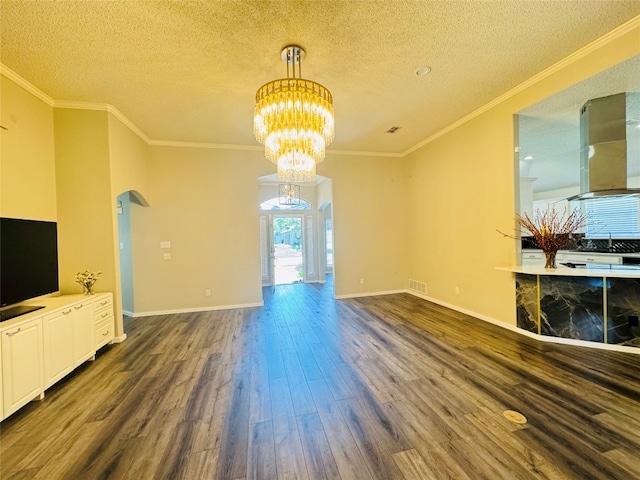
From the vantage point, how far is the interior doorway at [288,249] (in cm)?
849

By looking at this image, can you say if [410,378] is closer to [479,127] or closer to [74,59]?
[479,127]

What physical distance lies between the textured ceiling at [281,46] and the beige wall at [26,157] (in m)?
0.27

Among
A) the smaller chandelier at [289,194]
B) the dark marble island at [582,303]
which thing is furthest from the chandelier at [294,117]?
the smaller chandelier at [289,194]

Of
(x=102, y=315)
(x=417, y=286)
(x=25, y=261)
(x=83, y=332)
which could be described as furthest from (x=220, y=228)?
(x=417, y=286)

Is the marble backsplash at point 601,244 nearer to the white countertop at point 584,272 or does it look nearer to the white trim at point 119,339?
the white countertop at point 584,272

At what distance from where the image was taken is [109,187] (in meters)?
3.71

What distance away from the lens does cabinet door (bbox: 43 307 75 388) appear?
252 centimetres

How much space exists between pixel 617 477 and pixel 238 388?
2703 mm

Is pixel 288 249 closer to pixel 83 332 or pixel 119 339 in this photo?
pixel 119 339

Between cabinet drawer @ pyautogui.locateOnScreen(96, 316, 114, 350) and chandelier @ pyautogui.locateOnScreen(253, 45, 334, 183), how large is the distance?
3085 millimetres

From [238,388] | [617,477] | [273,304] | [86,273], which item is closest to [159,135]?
[86,273]

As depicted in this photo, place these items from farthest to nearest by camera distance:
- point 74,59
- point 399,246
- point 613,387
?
point 399,246 < point 74,59 < point 613,387

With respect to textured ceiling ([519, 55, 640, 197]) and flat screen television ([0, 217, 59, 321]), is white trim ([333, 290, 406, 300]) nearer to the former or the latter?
textured ceiling ([519, 55, 640, 197])

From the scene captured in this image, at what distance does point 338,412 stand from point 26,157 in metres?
4.35
